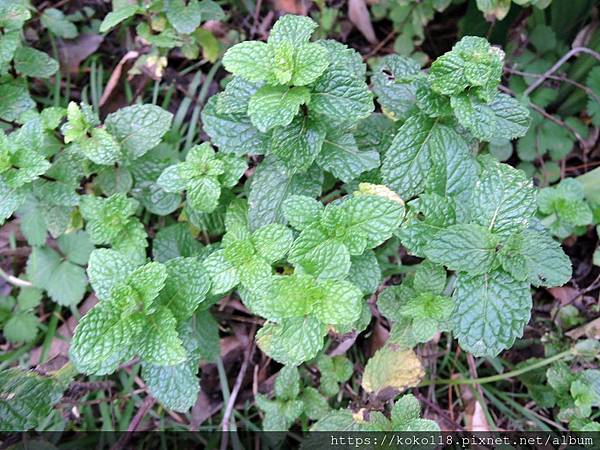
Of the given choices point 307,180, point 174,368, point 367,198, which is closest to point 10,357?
point 174,368

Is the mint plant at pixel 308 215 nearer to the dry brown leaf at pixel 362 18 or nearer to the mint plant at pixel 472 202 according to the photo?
the mint plant at pixel 472 202

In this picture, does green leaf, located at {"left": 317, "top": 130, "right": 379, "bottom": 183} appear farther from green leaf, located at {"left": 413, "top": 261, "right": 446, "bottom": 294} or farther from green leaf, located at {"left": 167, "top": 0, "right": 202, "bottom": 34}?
green leaf, located at {"left": 167, "top": 0, "right": 202, "bottom": 34}

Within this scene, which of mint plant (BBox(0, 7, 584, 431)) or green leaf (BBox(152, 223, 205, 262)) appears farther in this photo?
green leaf (BBox(152, 223, 205, 262))

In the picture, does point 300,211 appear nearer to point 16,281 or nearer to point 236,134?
point 236,134

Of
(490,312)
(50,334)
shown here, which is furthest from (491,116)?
(50,334)

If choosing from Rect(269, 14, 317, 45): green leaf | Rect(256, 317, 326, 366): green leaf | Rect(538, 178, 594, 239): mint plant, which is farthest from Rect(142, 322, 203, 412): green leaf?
Rect(538, 178, 594, 239): mint plant

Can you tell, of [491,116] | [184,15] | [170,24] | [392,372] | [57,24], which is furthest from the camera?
[57,24]
